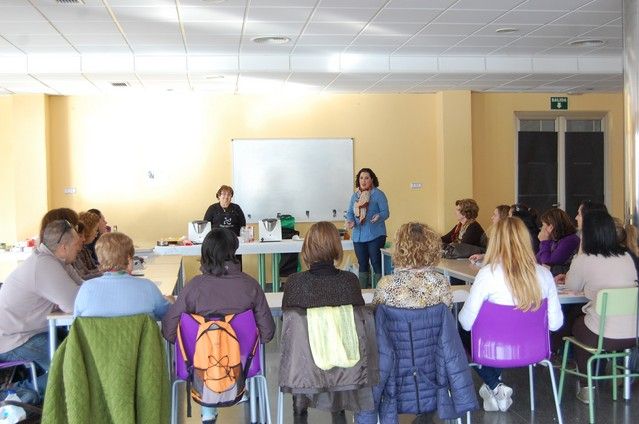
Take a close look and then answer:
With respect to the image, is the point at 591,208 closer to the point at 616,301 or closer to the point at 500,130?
the point at 616,301

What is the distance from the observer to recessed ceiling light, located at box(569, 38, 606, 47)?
7768 mm

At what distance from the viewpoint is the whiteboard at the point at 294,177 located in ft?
33.2

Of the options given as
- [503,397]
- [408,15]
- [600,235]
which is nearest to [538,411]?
[503,397]

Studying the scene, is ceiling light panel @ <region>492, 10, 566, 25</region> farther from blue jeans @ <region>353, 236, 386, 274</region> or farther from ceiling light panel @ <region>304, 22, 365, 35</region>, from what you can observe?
blue jeans @ <region>353, 236, 386, 274</region>

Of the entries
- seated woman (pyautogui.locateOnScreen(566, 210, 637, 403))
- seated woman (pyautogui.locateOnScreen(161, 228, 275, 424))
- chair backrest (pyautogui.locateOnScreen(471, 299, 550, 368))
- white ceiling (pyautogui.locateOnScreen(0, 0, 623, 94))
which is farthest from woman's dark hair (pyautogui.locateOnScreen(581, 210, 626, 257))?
white ceiling (pyautogui.locateOnScreen(0, 0, 623, 94))

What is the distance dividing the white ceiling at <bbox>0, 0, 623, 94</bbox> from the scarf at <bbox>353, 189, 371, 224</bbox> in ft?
4.84

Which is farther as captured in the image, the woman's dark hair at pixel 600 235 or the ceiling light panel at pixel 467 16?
the ceiling light panel at pixel 467 16

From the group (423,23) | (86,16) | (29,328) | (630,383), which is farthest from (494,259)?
(86,16)

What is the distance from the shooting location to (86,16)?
6.22 meters

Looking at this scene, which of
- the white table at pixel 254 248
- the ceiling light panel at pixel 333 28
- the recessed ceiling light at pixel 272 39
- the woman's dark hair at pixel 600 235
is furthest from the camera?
the white table at pixel 254 248

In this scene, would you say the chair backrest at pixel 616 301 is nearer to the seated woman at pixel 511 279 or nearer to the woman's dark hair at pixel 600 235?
the seated woman at pixel 511 279

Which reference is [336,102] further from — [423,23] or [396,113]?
[423,23]

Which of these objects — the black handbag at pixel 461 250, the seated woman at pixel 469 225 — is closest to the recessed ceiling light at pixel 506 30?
the seated woman at pixel 469 225

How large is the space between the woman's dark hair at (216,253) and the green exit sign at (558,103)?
332 inches
